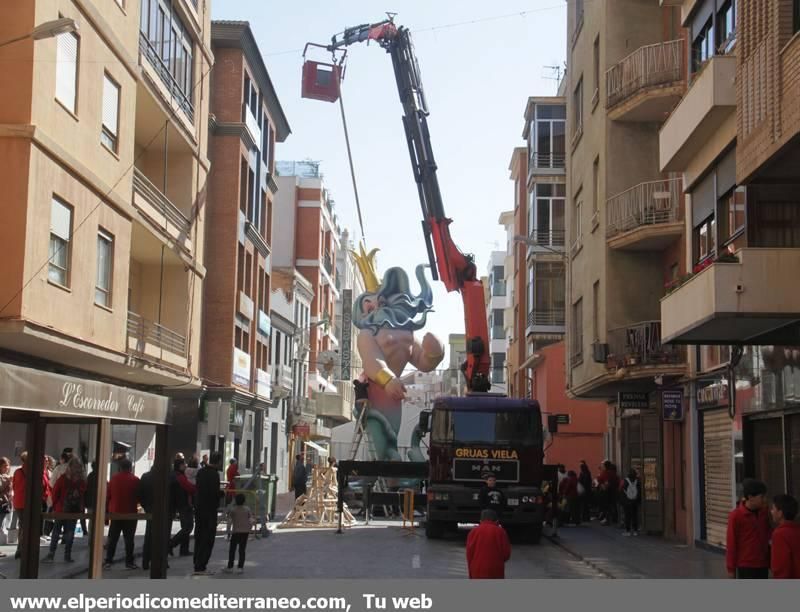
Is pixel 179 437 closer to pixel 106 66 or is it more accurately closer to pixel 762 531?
pixel 106 66

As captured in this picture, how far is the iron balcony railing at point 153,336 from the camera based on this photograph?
90.7 ft

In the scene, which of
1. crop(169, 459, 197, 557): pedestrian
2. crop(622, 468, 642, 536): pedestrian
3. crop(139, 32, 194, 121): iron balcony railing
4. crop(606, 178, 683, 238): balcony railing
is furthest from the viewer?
crop(622, 468, 642, 536): pedestrian

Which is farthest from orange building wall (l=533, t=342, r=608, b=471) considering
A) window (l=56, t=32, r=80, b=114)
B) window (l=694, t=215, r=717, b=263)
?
window (l=56, t=32, r=80, b=114)

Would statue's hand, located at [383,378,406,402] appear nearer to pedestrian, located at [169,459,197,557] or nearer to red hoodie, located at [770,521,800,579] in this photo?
pedestrian, located at [169,459,197,557]

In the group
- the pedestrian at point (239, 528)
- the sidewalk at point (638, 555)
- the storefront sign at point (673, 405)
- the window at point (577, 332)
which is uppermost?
the window at point (577, 332)

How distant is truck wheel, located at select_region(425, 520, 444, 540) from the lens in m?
26.5

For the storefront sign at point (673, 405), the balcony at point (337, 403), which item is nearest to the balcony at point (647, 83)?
the storefront sign at point (673, 405)

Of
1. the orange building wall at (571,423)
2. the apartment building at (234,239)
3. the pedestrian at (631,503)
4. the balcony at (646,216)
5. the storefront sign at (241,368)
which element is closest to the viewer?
the balcony at (646,216)

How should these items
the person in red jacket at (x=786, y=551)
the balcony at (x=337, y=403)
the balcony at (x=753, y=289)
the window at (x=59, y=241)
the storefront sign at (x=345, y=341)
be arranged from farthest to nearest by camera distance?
the storefront sign at (x=345, y=341), the balcony at (x=337, y=403), the window at (x=59, y=241), the balcony at (x=753, y=289), the person in red jacket at (x=786, y=551)

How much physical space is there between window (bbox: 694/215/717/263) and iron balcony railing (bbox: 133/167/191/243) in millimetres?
12729

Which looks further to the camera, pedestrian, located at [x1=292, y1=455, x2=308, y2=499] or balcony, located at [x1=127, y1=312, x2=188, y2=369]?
pedestrian, located at [x1=292, y1=455, x2=308, y2=499]

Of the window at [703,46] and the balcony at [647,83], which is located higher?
the balcony at [647,83]

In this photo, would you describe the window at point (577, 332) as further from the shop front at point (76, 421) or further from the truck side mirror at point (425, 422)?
the shop front at point (76, 421)

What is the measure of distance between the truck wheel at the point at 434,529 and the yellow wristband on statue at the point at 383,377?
735 inches
